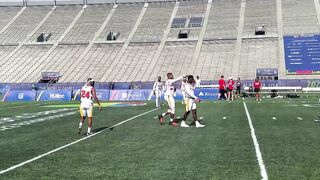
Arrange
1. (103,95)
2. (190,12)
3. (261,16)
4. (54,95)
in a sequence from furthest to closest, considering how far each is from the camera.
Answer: (190,12) → (261,16) → (54,95) → (103,95)

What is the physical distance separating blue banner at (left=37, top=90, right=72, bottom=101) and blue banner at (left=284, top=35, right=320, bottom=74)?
3028 centimetres

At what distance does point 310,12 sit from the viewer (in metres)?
70.4

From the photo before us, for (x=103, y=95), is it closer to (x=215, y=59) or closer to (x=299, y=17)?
(x=215, y=59)

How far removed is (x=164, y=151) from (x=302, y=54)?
53.2 metres

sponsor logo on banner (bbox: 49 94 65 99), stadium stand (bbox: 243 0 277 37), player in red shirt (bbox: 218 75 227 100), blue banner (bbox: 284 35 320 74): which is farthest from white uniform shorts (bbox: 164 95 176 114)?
stadium stand (bbox: 243 0 277 37)

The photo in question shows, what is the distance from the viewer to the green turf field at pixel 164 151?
28.6ft

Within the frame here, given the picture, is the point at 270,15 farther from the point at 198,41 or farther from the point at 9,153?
the point at 9,153

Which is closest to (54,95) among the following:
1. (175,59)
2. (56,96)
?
(56,96)

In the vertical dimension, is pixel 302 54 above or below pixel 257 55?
below

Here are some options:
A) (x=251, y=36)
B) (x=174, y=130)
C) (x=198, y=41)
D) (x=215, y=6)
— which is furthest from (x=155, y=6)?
(x=174, y=130)

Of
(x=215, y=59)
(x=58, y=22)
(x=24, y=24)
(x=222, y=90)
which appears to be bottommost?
(x=222, y=90)

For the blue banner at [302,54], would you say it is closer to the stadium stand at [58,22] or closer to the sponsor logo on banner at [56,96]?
the sponsor logo on banner at [56,96]

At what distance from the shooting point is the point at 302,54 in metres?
60.4

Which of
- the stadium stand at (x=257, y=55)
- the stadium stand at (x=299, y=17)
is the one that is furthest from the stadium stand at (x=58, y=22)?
the stadium stand at (x=299, y=17)
